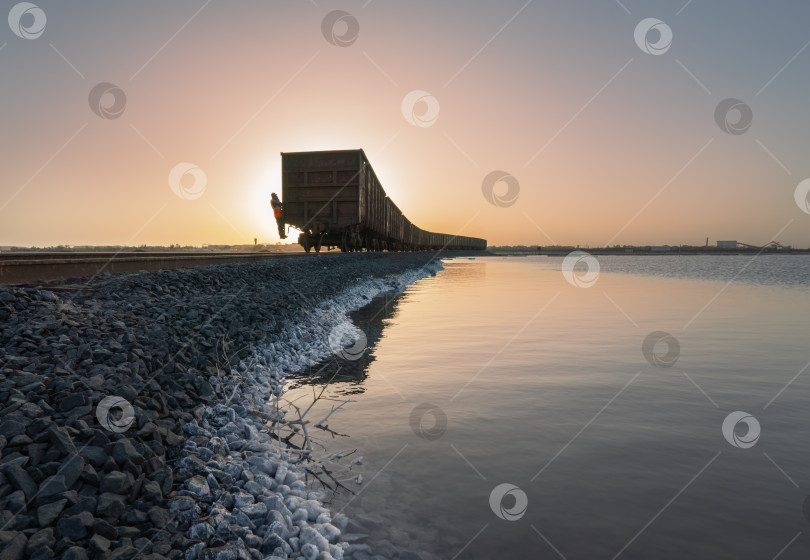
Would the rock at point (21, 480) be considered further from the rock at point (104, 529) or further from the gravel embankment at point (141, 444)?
the rock at point (104, 529)

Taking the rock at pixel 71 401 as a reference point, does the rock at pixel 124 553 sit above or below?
below

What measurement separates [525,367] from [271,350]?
4.25m

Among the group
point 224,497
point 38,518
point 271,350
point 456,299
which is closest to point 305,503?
point 224,497

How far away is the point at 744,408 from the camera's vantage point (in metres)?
5.67

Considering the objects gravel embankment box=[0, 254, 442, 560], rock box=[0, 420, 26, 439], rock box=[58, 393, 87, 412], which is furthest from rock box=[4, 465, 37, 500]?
rock box=[58, 393, 87, 412]

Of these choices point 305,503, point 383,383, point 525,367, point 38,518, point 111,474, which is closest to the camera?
point 38,518

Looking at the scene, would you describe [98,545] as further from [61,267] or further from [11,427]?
[61,267]

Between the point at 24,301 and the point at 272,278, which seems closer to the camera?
the point at 24,301

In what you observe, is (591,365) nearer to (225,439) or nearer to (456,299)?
(225,439)

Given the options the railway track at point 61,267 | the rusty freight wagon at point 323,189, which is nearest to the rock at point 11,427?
the railway track at point 61,267

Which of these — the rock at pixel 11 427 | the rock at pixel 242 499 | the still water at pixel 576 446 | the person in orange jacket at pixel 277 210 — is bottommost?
the still water at pixel 576 446

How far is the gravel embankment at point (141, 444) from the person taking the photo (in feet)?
7.87

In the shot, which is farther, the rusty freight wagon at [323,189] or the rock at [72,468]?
the rusty freight wagon at [323,189]

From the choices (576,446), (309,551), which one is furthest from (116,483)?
(576,446)
